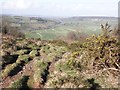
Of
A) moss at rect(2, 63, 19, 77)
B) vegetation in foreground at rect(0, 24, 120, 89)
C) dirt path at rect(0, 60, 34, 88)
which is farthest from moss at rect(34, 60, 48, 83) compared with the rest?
moss at rect(2, 63, 19, 77)

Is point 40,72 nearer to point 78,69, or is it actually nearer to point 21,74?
point 21,74

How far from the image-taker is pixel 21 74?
2391 centimetres

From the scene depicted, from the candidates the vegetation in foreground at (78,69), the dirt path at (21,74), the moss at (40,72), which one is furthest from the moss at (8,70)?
the moss at (40,72)

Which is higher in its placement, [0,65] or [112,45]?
[112,45]

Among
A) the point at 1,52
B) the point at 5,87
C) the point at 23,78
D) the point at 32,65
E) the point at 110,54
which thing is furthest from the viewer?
the point at 1,52

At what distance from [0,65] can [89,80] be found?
28.6ft

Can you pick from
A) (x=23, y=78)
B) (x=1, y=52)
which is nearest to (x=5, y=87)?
(x=23, y=78)

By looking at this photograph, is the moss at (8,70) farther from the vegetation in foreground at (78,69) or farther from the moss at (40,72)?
the moss at (40,72)

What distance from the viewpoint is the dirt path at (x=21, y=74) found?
21.2 m

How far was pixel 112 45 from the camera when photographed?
1549cm

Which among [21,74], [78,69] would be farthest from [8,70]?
[78,69]

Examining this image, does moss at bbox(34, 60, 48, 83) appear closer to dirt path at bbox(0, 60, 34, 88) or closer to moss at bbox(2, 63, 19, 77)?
dirt path at bbox(0, 60, 34, 88)

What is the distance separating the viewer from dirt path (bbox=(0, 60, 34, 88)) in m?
21.2

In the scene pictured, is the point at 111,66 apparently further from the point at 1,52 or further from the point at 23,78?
the point at 1,52
